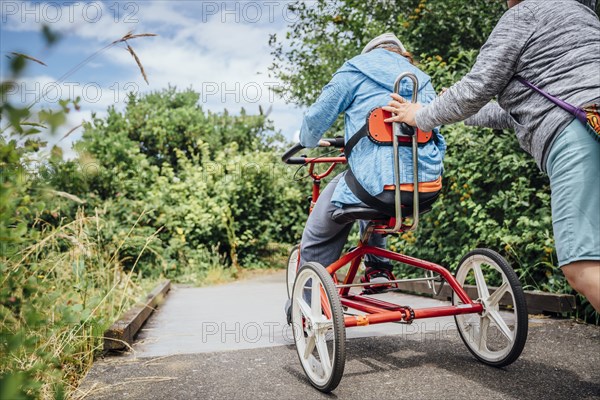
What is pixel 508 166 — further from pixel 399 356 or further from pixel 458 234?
pixel 399 356

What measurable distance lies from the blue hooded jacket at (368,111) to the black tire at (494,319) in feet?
1.85

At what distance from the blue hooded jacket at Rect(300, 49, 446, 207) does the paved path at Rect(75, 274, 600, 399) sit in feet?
3.17

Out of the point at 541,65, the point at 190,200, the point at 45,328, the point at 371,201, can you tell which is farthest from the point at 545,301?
the point at 190,200

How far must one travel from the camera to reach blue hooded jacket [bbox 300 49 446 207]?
2.86 m

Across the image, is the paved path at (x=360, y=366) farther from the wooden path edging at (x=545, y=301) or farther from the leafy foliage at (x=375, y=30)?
the leafy foliage at (x=375, y=30)

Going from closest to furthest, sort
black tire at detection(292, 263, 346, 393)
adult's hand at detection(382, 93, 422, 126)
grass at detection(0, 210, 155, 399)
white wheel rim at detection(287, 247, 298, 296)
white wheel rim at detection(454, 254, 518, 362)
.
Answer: grass at detection(0, 210, 155, 399) < black tire at detection(292, 263, 346, 393) < adult's hand at detection(382, 93, 422, 126) < white wheel rim at detection(454, 254, 518, 362) < white wheel rim at detection(287, 247, 298, 296)

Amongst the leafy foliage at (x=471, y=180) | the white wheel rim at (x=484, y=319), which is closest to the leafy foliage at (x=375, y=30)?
the leafy foliage at (x=471, y=180)

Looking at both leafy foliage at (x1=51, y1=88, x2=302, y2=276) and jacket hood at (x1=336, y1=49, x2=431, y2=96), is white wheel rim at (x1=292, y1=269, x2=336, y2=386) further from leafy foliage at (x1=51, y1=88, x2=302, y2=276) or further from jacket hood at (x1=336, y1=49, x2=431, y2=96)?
leafy foliage at (x1=51, y1=88, x2=302, y2=276)

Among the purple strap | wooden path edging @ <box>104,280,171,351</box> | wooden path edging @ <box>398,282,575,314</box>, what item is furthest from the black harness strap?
wooden path edging @ <box>104,280,171,351</box>

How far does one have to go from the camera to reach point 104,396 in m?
2.71

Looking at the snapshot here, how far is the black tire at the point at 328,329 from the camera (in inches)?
100

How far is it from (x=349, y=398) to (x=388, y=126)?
1.34 meters

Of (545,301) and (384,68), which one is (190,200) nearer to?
(545,301)

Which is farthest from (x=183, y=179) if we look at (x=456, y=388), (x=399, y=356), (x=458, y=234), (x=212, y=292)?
(x=456, y=388)
